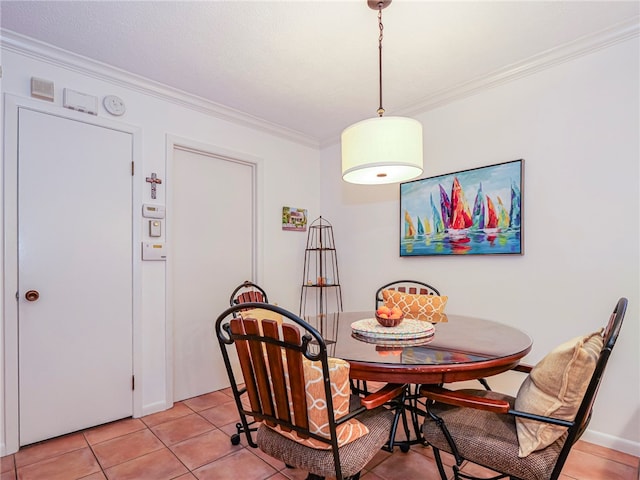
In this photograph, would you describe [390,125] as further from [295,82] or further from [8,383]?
[8,383]

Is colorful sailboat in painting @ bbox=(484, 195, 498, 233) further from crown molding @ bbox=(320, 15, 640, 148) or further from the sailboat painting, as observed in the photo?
crown molding @ bbox=(320, 15, 640, 148)

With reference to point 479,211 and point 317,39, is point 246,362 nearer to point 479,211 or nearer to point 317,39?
point 317,39

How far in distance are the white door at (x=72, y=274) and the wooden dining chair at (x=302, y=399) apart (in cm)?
159

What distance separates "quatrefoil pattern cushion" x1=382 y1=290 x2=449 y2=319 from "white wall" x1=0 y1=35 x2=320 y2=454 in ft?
4.68

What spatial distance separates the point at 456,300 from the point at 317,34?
7.08ft

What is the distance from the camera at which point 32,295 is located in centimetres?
218

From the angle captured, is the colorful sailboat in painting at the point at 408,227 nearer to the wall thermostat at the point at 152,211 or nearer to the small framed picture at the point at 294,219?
the small framed picture at the point at 294,219

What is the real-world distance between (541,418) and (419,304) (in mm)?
1258

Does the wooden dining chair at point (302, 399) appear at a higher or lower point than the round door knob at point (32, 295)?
lower

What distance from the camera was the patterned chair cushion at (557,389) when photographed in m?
1.15

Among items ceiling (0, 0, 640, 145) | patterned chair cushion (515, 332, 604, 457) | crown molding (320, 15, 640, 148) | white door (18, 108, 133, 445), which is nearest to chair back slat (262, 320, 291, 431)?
patterned chair cushion (515, 332, 604, 457)

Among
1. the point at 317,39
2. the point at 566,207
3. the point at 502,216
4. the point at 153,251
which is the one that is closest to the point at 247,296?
the point at 153,251

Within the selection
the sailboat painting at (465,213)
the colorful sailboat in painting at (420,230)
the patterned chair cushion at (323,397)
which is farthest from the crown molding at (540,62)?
the patterned chair cushion at (323,397)

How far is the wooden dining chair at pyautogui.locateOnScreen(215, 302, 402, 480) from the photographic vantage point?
116 centimetres
